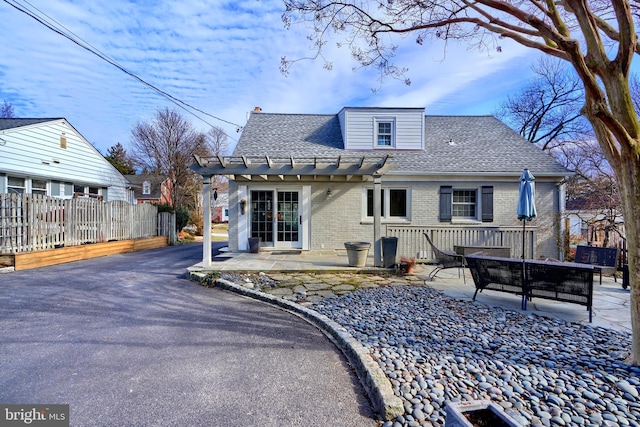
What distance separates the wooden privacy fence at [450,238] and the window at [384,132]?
13.5 feet

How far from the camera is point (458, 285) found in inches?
257

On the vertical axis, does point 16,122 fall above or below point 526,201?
above

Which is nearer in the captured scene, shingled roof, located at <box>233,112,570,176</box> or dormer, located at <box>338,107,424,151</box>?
shingled roof, located at <box>233,112,570,176</box>

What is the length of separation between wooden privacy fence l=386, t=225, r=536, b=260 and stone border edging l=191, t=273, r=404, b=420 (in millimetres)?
5107

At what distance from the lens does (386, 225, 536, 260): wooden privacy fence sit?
9.27m

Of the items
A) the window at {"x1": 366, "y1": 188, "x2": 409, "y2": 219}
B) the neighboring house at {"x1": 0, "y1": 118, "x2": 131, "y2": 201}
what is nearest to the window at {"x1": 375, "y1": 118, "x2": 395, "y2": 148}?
the window at {"x1": 366, "y1": 188, "x2": 409, "y2": 219}

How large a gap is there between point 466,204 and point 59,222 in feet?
44.9

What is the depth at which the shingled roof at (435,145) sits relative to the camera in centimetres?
1047

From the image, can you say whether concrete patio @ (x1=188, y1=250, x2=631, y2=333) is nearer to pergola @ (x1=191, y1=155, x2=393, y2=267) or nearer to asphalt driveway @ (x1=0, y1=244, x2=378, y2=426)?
pergola @ (x1=191, y1=155, x2=393, y2=267)

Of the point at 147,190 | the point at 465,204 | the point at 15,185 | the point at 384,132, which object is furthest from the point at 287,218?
the point at 147,190

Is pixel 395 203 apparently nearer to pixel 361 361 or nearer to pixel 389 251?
pixel 389 251

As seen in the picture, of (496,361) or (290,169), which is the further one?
(290,169)

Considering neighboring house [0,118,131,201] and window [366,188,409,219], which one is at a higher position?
neighboring house [0,118,131,201]

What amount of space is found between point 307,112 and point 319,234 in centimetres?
638
